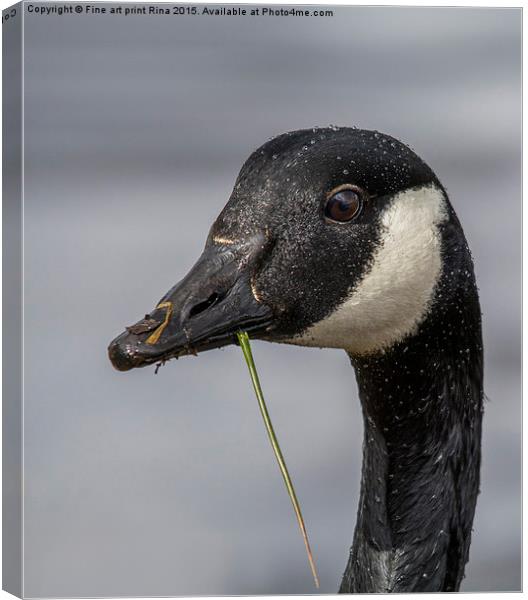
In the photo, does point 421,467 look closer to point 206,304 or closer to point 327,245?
point 327,245

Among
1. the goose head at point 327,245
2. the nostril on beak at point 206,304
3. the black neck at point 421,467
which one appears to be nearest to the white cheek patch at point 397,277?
the goose head at point 327,245

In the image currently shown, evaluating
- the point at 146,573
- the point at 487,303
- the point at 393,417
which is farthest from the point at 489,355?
the point at 146,573

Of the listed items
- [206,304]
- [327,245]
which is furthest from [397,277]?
[206,304]

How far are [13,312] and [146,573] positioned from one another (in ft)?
4.00

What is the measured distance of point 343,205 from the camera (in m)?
3.77

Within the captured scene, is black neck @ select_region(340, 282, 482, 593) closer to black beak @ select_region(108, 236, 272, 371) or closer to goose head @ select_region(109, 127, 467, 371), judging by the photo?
goose head @ select_region(109, 127, 467, 371)

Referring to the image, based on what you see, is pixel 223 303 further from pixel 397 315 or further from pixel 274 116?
pixel 274 116

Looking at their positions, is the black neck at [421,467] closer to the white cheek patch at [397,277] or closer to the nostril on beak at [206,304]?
the white cheek patch at [397,277]

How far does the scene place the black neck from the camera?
4.09 meters

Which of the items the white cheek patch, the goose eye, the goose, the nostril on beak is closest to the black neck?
the goose

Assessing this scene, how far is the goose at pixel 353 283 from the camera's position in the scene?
3.63 m

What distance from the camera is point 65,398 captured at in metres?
4.77

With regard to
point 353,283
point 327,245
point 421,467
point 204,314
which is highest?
point 327,245

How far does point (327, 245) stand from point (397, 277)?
23cm
